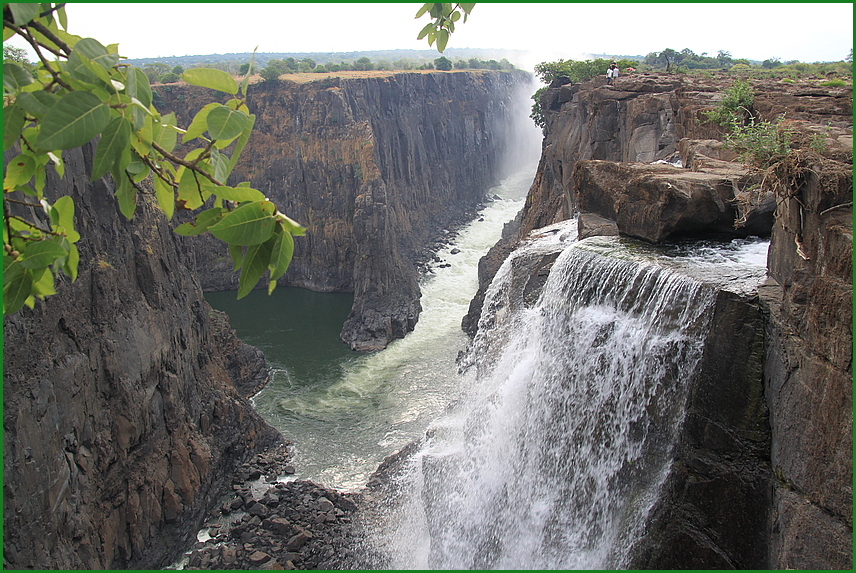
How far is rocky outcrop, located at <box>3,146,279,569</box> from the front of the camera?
12.9 m

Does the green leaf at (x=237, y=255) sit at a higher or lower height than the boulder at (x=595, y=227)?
higher

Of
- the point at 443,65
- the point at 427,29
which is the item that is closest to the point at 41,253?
the point at 427,29

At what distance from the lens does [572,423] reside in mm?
10773

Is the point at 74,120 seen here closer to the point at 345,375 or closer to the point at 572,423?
the point at 572,423

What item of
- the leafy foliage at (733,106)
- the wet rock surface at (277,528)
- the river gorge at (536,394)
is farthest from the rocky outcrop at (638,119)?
the wet rock surface at (277,528)

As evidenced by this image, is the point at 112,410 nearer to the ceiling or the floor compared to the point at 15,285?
nearer to the floor

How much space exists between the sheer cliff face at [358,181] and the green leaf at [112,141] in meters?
29.8

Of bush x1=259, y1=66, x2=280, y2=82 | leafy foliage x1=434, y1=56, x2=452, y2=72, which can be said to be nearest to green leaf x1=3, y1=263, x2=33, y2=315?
bush x1=259, y1=66, x2=280, y2=82

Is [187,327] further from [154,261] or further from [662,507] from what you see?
[662,507]

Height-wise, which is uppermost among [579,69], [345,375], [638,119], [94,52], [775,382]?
[579,69]

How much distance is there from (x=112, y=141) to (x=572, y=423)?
999cm

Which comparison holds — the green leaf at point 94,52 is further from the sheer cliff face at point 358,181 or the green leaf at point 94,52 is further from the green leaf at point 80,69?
the sheer cliff face at point 358,181

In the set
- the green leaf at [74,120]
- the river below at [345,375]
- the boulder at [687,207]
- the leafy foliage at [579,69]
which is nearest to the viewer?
the green leaf at [74,120]

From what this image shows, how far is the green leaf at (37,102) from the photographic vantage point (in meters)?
1.82
